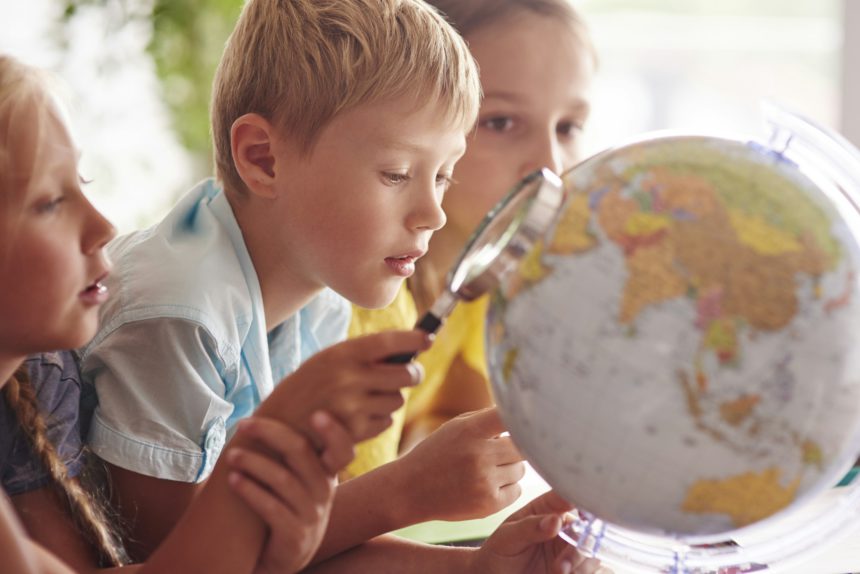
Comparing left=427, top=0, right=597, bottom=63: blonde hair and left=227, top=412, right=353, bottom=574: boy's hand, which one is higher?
left=427, top=0, right=597, bottom=63: blonde hair

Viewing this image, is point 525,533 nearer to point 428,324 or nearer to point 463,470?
point 463,470

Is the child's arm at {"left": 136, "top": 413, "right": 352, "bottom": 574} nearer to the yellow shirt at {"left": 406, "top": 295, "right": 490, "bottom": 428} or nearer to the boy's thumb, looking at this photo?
the boy's thumb

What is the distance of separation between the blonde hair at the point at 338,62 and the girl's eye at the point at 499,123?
0.38m

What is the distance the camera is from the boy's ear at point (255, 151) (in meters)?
1.33

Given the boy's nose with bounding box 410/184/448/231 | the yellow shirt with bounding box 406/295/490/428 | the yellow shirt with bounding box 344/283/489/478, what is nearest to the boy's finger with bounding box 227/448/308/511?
the boy's nose with bounding box 410/184/448/231

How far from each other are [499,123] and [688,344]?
3.31 feet

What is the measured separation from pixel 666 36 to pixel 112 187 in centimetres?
282

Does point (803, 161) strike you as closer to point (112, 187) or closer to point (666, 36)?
point (112, 187)

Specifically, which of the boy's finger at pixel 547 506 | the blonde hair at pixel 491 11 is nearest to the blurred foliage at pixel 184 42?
the blonde hair at pixel 491 11

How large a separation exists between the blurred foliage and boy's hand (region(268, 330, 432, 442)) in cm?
223

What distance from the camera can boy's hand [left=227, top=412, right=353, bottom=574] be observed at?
0.89 m

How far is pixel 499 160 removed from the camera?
1.76m

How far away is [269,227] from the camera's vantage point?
4.50ft

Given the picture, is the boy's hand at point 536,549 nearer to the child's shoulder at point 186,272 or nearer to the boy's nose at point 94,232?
the child's shoulder at point 186,272
